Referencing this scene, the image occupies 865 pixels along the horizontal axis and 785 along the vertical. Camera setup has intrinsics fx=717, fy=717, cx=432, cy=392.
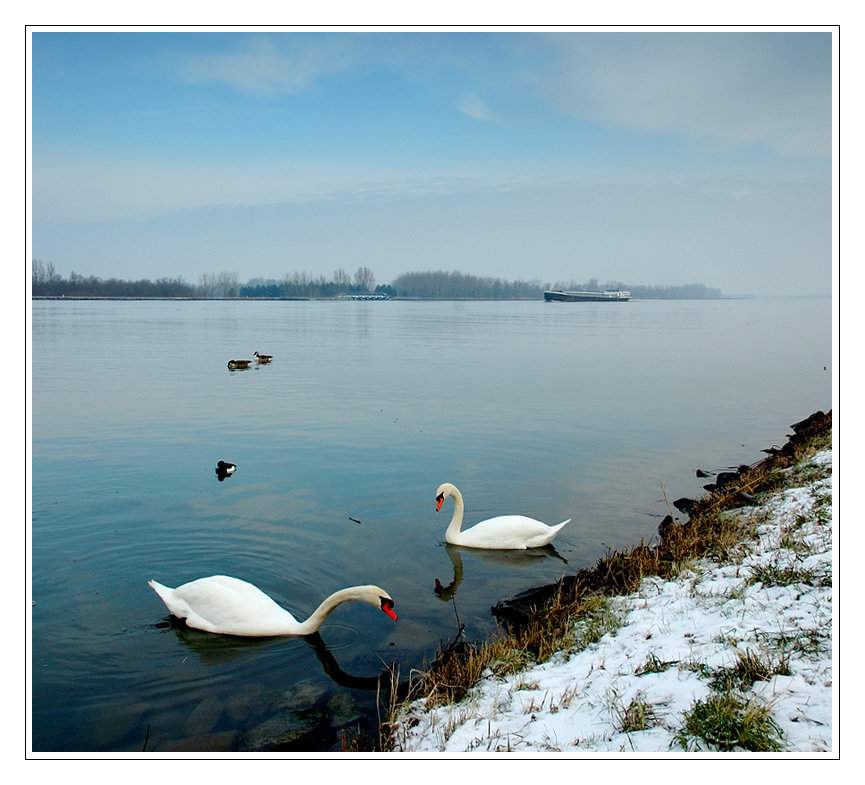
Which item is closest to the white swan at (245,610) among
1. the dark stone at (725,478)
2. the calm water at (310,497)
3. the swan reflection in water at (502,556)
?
the calm water at (310,497)

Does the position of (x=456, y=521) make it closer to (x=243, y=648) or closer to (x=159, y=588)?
(x=243, y=648)

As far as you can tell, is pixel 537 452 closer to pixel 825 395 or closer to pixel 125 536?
pixel 125 536

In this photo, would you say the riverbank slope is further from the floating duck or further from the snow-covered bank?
the floating duck

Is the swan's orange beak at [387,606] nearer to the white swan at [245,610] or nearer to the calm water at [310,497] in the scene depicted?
the white swan at [245,610]

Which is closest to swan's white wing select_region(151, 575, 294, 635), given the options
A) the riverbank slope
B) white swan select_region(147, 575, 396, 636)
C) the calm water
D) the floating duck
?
white swan select_region(147, 575, 396, 636)

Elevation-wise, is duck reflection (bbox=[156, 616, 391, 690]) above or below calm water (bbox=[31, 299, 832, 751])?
below

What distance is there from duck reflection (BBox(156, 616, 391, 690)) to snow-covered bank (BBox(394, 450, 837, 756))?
39.0 inches

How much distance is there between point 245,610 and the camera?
7.41 m

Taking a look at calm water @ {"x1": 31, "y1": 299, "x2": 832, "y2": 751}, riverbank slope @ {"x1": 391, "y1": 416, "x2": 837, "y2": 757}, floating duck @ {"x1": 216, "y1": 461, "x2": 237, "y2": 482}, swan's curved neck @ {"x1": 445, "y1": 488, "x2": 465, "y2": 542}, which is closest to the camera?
riverbank slope @ {"x1": 391, "y1": 416, "x2": 837, "y2": 757}

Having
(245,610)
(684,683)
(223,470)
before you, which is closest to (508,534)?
(245,610)

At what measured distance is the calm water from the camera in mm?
6578

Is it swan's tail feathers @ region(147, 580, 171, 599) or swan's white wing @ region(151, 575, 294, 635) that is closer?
swan's white wing @ region(151, 575, 294, 635)

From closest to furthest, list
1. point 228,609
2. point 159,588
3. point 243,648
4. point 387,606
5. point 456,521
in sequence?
point 387,606 → point 243,648 → point 228,609 → point 159,588 → point 456,521

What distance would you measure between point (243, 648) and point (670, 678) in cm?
419
